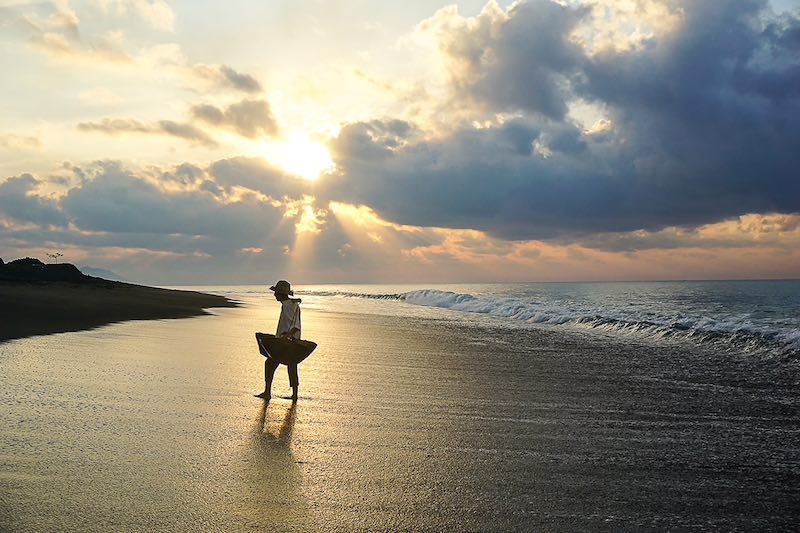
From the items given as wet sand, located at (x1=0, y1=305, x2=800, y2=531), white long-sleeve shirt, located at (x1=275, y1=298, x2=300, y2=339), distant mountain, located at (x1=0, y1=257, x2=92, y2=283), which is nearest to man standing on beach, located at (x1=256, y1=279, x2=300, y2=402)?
white long-sleeve shirt, located at (x1=275, y1=298, x2=300, y2=339)

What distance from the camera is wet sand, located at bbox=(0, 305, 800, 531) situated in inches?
181

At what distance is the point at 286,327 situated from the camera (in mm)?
9766

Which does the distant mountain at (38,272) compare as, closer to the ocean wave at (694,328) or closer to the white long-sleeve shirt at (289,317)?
the ocean wave at (694,328)

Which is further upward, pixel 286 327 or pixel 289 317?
pixel 289 317

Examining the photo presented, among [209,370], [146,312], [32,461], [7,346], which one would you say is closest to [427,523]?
[32,461]

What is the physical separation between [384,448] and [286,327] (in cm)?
384

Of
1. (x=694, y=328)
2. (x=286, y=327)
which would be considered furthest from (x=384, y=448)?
(x=694, y=328)

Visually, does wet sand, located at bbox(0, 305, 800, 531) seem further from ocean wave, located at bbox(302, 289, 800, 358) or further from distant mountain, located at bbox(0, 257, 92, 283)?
distant mountain, located at bbox(0, 257, 92, 283)

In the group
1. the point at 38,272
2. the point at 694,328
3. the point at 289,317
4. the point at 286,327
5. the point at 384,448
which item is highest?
the point at 38,272

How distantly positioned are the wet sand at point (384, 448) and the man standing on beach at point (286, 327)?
0.36 metres

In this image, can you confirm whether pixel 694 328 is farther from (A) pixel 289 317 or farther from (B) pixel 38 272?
(B) pixel 38 272

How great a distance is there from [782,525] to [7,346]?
15.5 metres

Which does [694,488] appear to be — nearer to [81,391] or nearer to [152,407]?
[152,407]

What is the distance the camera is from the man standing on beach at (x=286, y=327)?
940 cm
